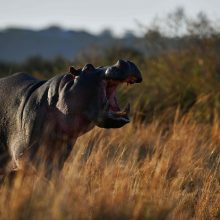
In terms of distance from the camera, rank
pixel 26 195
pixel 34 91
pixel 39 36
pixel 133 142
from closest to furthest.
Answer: pixel 26 195
pixel 34 91
pixel 133 142
pixel 39 36

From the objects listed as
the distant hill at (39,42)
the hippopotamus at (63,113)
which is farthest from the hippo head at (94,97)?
the distant hill at (39,42)

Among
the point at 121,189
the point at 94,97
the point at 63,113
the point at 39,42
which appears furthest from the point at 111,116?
the point at 39,42

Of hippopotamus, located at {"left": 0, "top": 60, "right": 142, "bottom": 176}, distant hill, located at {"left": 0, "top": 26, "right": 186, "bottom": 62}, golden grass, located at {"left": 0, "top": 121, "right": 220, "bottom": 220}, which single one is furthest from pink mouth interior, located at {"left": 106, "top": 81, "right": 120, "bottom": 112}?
distant hill, located at {"left": 0, "top": 26, "right": 186, "bottom": 62}

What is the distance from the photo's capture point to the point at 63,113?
5.79 metres

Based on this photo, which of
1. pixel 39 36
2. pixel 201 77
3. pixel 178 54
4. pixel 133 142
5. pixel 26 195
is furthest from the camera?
pixel 39 36

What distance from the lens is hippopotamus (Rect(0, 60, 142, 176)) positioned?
18.7 feet

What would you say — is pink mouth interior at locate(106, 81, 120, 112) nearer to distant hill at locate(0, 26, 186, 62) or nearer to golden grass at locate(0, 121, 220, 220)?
golden grass at locate(0, 121, 220, 220)

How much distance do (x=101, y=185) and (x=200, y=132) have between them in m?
A: 4.66

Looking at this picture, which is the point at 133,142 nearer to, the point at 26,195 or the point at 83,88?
the point at 83,88

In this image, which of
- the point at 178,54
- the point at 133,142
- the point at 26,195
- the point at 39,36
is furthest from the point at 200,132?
the point at 39,36

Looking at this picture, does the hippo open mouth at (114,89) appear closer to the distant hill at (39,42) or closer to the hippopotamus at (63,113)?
the hippopotamus at (63,113)

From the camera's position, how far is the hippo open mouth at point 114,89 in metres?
5.57

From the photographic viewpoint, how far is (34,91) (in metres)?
6.09

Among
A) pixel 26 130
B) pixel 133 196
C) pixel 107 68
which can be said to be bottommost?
pixel 133 196
